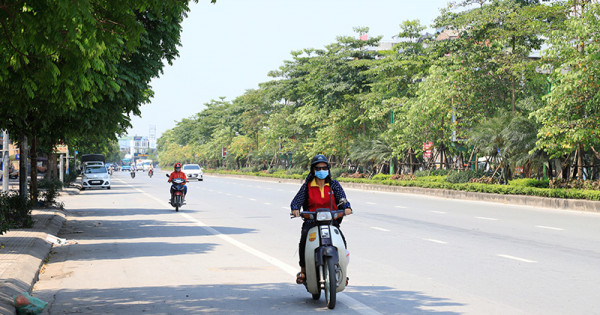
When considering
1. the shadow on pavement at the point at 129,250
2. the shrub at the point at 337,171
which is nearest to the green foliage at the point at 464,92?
the shrub at the point at 337,171

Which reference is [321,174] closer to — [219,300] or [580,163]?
[219,300]

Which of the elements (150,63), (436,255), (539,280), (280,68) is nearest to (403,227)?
(436,255)

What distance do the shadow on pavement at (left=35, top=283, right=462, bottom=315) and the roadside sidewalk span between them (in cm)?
39

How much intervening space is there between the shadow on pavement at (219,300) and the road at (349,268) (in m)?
0.01

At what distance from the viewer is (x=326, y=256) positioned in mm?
7703

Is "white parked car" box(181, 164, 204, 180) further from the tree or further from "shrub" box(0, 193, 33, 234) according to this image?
"shrub" box(0, 193, 33, 234)

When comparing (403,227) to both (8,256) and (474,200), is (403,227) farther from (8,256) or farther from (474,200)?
(474,200)

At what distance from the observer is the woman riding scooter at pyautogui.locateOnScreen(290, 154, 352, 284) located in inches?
323

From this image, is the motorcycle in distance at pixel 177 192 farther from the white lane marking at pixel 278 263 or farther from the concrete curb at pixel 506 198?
the concrete curb at pixel 506 198

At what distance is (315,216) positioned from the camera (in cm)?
797

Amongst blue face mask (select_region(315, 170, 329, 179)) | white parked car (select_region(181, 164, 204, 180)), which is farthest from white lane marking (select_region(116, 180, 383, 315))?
white parked car (select_region(181, 164, 204, 180))

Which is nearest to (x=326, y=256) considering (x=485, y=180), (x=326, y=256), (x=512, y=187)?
(x=326, y=256)

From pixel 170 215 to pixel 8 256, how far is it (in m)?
11.7

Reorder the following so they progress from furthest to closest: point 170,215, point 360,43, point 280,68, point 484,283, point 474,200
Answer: point 280,68 → point 360,43 → point 474,200 → point 170,215 → point 484,283
